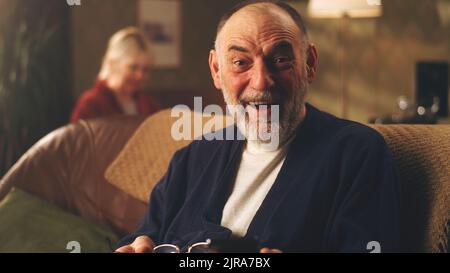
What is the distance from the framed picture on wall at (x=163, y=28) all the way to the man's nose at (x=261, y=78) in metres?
3.63

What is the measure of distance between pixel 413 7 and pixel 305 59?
3.58 m

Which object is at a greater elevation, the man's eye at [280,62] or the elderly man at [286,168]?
the man's eye at [280,62]

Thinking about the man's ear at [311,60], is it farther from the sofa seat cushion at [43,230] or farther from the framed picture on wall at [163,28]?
the framed picture on wall at [163,28]

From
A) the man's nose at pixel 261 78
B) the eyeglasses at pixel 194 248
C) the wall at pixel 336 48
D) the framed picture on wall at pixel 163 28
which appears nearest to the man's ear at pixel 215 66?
the man's nose at pixel 261 78

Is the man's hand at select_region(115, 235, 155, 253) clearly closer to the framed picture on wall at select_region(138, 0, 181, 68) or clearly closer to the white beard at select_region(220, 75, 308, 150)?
the white beard at select_region(220, 75, 308, 150)

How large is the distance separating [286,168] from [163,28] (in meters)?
3.71

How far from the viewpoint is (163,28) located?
471 centimetres

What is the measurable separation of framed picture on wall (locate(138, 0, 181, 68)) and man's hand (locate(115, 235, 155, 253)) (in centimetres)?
351

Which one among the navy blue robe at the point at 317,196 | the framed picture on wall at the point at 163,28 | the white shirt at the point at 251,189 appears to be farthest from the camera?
the framed picture on wall at the point at 163,28

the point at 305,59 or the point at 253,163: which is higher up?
the point at 305,59

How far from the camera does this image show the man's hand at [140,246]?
46.7 inches
